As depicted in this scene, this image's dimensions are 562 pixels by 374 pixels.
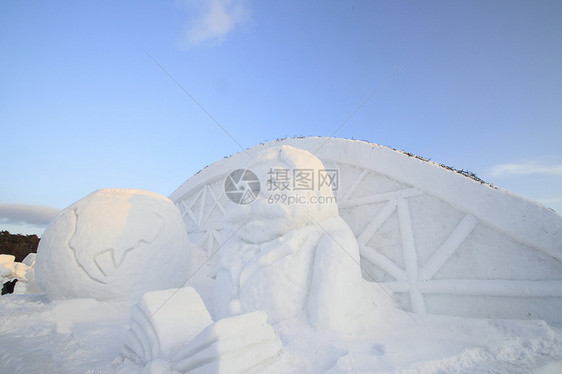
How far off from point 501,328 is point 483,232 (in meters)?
1.21

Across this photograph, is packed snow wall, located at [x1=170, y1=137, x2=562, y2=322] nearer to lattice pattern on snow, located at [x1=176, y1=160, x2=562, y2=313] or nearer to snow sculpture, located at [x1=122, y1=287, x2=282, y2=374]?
lattice pattern on snow, located at [x1=176, y1=160, x2=562, y2=313]

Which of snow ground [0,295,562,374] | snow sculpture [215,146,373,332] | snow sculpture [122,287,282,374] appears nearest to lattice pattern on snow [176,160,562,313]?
snow ground [0,295,562,374]

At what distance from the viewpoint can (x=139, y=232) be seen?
4438 millimetres

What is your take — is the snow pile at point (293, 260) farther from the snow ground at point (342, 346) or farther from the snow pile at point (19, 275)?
the snow pile at point (19, 275)

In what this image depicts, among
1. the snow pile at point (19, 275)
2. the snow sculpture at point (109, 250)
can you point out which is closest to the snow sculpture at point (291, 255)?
the snow sculpture at point (109, 250)

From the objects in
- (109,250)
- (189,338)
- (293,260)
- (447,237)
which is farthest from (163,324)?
(447,237)

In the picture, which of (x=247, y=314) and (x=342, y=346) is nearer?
(x=247, y=314)

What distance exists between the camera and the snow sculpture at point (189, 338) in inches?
78.2

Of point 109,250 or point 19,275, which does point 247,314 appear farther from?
point 19,275

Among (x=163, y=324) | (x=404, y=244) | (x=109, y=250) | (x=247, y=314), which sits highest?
(x=404, y=244)

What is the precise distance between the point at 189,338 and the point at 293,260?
134cm

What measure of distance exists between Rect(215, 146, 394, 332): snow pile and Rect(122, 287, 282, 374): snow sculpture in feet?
2.36

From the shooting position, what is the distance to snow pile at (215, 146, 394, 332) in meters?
3.10

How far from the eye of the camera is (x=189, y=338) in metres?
2.46
